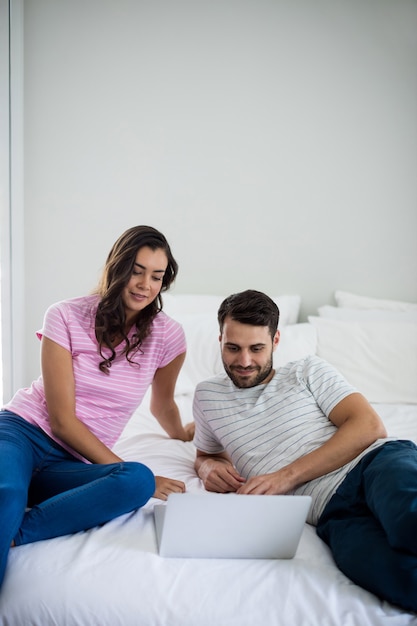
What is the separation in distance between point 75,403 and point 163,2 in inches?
80.4

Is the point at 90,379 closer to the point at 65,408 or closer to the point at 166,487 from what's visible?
the point at 65,408

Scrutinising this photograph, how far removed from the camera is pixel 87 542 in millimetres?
1267

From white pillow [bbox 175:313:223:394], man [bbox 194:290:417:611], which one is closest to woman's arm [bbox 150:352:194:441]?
man [bbox 194:290:417:611]

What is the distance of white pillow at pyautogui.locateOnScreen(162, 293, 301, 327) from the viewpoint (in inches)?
106

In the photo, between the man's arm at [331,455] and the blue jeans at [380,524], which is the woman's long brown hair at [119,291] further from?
the blue jeans at [380,524]

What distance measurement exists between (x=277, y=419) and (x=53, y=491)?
571 millimetres

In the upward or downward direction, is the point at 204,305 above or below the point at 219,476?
above

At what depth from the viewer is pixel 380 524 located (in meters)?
1.22

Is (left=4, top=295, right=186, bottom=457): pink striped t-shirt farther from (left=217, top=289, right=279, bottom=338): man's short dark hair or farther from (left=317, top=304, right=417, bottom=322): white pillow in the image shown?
(left=317, top=304, right=417, bottom=322): white pillow

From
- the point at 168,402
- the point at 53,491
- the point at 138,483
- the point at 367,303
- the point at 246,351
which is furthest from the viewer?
the point at 367,303

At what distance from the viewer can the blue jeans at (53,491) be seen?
1247 mm

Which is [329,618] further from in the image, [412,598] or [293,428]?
[293,428]

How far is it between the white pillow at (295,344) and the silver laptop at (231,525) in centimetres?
120

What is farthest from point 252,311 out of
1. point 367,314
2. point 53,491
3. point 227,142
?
point 227,142
